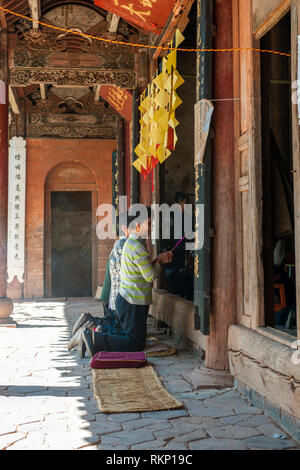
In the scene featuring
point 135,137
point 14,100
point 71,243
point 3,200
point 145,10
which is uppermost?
Result: point 14,100

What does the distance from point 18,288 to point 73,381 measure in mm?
9284

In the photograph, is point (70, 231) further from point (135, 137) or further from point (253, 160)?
point (253, 160)

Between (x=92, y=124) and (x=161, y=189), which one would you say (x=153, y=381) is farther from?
(x=92, y=124)

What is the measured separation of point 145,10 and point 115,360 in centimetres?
461

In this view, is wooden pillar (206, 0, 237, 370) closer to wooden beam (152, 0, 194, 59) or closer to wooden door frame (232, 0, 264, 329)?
wooden door frame (232, 0, 264, 329)

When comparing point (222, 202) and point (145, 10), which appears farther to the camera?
point (145, 10)

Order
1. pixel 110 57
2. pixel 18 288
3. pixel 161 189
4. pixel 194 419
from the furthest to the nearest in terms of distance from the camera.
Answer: pixel 18 288, pixel 110 57, pixel 161 189, pixel 194 419

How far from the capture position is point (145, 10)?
7.13 meters

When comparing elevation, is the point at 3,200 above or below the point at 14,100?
below

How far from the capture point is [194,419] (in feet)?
12.0

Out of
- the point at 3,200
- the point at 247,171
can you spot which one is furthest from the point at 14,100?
the point at 247,171

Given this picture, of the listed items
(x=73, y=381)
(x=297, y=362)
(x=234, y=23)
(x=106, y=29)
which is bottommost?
(x=73, y=381)

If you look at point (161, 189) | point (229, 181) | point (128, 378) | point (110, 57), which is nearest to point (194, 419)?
point (128, 378)

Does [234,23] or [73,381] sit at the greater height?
[234,23]
